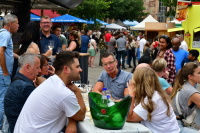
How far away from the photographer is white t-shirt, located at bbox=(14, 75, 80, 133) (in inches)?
130

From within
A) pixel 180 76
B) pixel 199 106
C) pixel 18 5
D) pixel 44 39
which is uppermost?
pixel 18 5

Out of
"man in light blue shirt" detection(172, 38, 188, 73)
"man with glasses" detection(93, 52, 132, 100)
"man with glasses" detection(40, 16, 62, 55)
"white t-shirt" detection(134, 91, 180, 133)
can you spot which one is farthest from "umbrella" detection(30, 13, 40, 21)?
"white t-shirt" detection(134, 91, 180, 133)

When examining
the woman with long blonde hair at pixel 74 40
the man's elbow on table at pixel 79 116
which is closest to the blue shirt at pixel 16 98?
the man's elbow on table at pixel 79 116

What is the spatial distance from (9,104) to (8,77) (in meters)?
2.43

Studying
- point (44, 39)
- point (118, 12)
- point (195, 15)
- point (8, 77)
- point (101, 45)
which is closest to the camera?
point (8, 77)

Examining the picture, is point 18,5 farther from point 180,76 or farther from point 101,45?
point 101,45

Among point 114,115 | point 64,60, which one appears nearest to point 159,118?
point 114,115

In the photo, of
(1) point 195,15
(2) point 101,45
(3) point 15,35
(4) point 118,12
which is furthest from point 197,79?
(4) point 118,12

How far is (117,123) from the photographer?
330 cm

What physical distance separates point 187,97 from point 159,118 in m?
1.09

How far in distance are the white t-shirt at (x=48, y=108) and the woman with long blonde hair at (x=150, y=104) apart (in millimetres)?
751

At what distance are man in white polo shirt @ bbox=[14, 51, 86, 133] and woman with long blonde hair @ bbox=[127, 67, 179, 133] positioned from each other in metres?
0.67

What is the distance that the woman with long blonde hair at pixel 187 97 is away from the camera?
15.9ft

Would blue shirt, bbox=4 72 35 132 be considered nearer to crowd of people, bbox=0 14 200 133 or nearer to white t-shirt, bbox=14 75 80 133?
crowd of people, bbox=0 14 200 133
